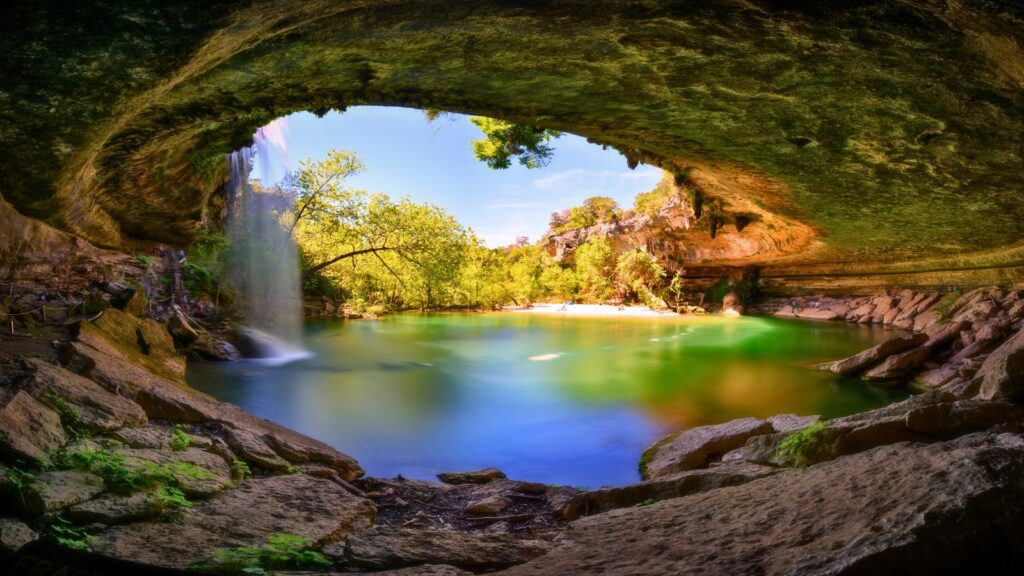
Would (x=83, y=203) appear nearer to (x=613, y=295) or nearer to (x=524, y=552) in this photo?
(x=524, y=552)

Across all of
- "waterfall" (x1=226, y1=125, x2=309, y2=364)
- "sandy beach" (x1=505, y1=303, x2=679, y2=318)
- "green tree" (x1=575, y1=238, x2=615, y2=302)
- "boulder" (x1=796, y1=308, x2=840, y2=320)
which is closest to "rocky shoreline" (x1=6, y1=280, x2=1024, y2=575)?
"waterfall" (x1=226, y1=125, x2=309, y2=364)

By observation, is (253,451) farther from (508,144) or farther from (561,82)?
(508,144)

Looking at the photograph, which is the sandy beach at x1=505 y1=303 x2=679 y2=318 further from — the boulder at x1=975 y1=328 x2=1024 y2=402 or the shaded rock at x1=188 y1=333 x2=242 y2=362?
the boulder at x1=975 y1=328 x2=1024 y2=402

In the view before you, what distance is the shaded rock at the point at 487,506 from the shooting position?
427cm

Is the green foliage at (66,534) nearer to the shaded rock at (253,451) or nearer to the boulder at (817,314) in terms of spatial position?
the shaded rock at (253,451)

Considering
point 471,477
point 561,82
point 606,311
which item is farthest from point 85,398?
point 606,311

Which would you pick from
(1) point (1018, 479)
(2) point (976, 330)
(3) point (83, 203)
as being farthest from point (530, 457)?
(2) point (976, 330)

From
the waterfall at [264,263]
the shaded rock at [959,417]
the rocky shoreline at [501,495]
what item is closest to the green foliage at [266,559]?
the rocky shoreline at [501,495]

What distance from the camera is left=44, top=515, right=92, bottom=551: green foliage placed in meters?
2.20

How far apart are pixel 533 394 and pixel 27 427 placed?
845cm

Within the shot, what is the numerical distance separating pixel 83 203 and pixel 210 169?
2.16 metres

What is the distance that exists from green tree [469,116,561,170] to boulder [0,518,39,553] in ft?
26.1

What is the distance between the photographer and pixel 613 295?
36.2m

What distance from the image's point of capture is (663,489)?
391 centimetres
